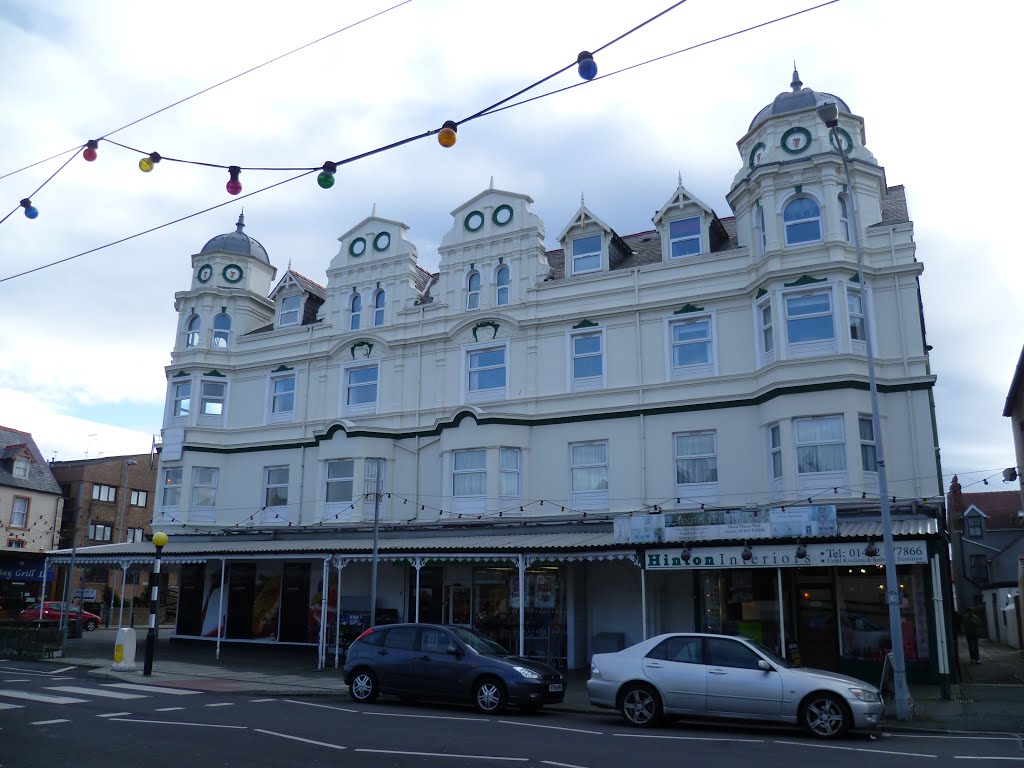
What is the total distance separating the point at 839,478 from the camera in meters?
21.0

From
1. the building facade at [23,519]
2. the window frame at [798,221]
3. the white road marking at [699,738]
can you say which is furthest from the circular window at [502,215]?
the building facade at [23,519]

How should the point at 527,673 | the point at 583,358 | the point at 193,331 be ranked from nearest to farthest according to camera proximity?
the point at 527,673, the point at 583,358, the point at 193,331

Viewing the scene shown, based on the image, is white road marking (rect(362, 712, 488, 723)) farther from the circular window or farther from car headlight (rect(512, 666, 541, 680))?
the circular window

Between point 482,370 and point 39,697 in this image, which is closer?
point 39,697

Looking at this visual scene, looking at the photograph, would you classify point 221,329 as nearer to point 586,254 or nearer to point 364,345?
point 364,345

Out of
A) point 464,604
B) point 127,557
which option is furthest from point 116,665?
point 464,604

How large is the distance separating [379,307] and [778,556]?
54.0ft

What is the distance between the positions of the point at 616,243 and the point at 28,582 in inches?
1530

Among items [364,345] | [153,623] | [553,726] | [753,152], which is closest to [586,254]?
[753,152]

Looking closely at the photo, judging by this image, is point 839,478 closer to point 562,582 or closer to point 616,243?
point 562,582

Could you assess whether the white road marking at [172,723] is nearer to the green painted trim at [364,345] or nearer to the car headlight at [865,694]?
the car headlight at [865,694]

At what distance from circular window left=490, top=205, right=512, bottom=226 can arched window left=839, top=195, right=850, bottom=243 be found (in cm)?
1001

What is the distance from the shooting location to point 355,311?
30.2m

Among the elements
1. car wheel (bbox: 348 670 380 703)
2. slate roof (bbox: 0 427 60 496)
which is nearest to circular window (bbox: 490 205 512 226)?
car wheel (bbox: 348 670 380 703)
